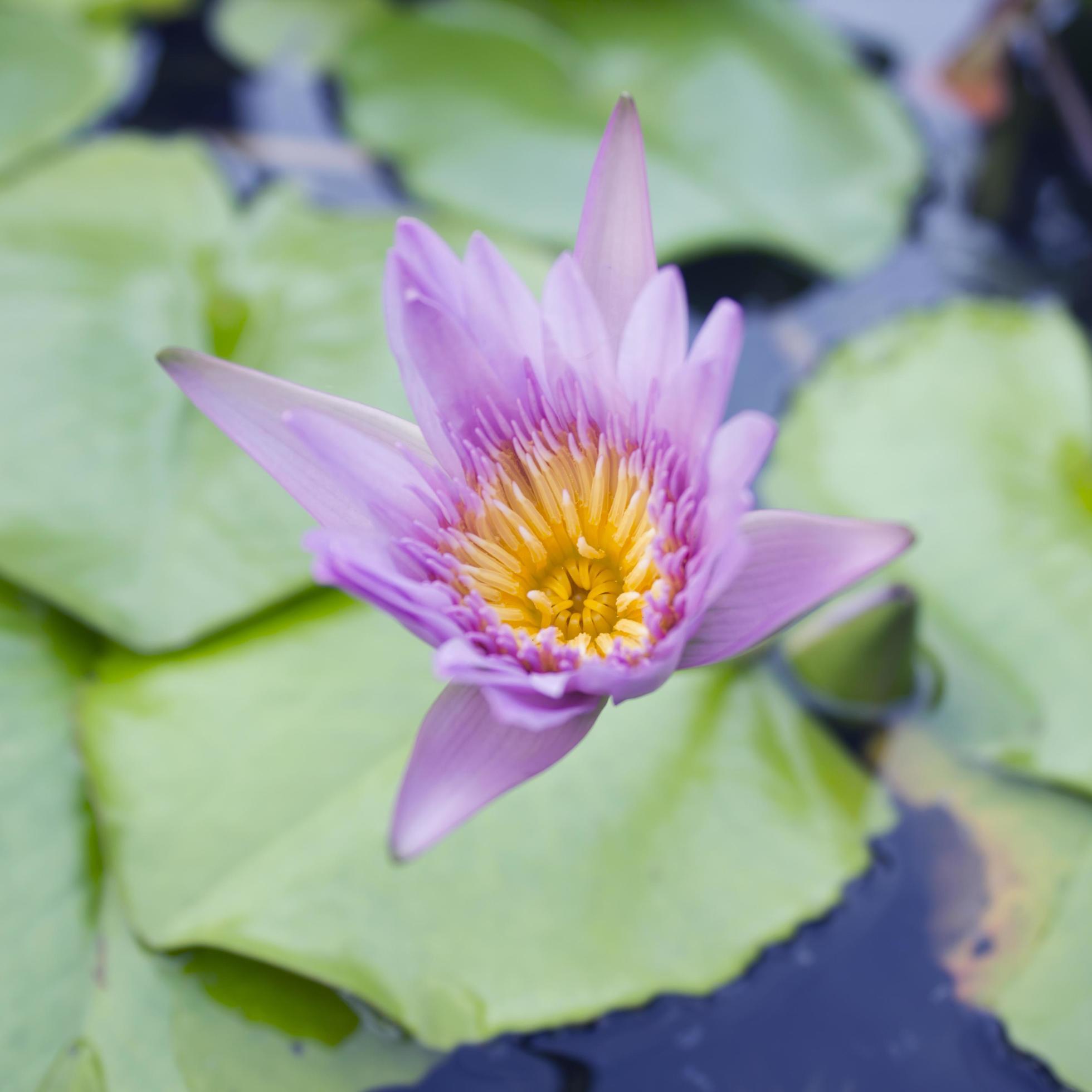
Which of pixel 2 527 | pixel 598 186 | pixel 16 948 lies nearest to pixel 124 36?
pixel 2 527

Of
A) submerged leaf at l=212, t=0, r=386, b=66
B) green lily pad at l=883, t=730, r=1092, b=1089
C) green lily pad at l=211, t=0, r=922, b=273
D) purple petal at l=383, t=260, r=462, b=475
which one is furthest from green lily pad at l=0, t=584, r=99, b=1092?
submerged leaf at l=212, t=0, r=386, b=66

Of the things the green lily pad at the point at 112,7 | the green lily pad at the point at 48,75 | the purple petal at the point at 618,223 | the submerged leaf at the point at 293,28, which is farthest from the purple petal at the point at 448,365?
the green lily pad at the point at 112,7

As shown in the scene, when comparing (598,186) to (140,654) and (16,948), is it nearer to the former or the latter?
(140,654)

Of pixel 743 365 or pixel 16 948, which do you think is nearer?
pixel 16 948

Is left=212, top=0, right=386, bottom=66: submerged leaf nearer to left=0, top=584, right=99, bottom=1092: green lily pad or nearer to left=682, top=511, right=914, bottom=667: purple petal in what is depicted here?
left=0, top=584, right=99, bottom=1092: green lily pad

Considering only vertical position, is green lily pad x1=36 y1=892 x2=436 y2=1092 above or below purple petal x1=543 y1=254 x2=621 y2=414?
below

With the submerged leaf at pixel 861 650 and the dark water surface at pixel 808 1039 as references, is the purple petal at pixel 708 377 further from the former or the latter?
the dark water surface at pixel 808 1039
